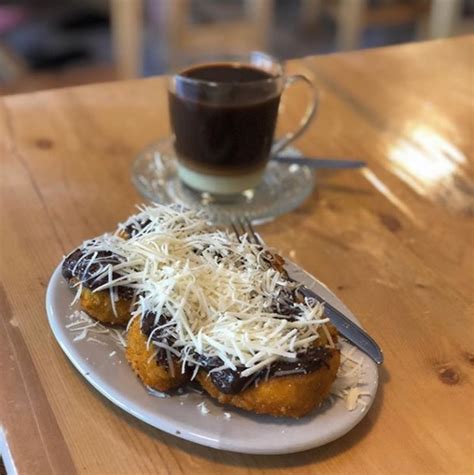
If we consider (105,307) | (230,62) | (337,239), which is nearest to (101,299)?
(105,307)

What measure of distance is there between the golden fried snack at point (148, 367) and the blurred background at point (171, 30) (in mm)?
1786

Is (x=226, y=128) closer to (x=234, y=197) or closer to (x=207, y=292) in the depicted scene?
(x=234, y=197)

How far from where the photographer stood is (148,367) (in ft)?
1.93

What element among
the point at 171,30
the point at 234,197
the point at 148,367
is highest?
the point at 148,367

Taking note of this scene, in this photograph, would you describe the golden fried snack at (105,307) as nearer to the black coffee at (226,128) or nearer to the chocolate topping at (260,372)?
the chocolate topping at (260,372)

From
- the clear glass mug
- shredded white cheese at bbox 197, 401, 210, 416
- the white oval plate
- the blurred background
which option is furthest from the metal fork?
the blurred background

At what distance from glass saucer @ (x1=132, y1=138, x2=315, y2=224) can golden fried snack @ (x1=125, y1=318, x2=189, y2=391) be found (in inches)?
11.6

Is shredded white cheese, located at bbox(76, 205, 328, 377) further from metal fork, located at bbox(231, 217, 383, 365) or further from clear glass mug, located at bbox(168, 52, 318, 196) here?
clear glass mug, located at bbox(168, 52, 318, 196)

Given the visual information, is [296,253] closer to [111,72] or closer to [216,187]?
[216,187]

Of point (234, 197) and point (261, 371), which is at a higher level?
point (261, 371)

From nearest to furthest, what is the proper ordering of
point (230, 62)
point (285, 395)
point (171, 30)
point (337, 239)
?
point (285, 395), point (337, 239), point (230, 62), point (171, 30)

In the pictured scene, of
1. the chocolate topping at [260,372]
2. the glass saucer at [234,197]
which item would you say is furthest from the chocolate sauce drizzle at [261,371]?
the glass saucer at [234,197]

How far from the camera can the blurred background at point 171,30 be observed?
2508 mm

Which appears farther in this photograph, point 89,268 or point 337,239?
point 337,239
